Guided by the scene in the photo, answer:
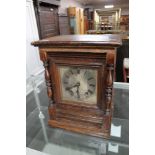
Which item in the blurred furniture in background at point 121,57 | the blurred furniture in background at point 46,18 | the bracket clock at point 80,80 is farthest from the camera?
the blurred furniture in background at point 46,18

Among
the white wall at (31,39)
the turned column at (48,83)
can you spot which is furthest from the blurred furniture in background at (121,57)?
the turned column at (48,83)

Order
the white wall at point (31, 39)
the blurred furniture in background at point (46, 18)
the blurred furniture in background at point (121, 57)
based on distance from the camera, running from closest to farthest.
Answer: the white wall at point (31, 39)
the blurred furniture in background at point (121, 57)
the blurred furniture in background at point (46, 18)

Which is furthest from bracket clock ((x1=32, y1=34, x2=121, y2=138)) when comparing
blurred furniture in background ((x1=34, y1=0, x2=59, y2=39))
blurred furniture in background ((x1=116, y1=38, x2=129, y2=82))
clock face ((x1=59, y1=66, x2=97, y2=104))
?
blurred furniture in background ((x1=34, y1=0, x2=59, y2=39))

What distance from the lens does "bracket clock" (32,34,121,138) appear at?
577 mm

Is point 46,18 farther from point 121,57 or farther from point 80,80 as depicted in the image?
point 80,80

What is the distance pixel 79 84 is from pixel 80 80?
2 cm

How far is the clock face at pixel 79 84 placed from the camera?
0.64m

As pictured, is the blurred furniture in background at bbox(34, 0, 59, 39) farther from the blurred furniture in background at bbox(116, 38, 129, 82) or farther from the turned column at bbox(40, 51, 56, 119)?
the turned column at bbox(40, 51, 56, 119)

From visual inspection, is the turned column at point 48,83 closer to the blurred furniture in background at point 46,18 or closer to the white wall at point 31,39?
the white wall at point 31,39

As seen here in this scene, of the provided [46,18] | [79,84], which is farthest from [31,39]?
[79,84]

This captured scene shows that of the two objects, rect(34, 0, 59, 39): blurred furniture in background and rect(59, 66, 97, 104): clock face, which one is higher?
rect(34, 0, 59, 39): blurred furniture in background

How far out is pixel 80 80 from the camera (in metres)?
0.66

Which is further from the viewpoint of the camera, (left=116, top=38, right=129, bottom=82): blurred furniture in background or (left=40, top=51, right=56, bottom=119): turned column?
(left=116, top=38, right=129, bottom=82): blurred furniture in background
